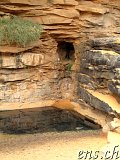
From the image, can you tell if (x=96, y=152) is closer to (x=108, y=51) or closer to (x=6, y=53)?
(x=108, y=51)

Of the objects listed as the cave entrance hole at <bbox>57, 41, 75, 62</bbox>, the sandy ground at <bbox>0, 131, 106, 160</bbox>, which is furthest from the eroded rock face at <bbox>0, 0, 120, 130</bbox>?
the sandy ground at <bbox>0, 131, 106, 160</bbox>

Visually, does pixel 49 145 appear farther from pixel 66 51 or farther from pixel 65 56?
pixel 66 51

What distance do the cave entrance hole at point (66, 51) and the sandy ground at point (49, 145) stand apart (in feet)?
19.2

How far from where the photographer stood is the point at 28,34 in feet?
43.2

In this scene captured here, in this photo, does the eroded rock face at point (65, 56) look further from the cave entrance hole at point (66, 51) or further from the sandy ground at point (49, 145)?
the sandy ground at point (49, 145)

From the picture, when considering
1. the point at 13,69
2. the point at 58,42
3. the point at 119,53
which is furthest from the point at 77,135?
the point at 58,42

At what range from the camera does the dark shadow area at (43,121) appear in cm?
1091

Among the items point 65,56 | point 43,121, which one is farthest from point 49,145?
point 65,56

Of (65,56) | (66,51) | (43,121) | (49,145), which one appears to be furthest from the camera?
(66,51)

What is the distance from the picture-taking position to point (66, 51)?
16.0 metres

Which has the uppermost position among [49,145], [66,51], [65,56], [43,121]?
[66,51]

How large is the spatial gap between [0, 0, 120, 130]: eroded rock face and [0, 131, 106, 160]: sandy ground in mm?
1977

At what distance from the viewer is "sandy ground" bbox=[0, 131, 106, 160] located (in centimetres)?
856

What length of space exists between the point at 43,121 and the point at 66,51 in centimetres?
528
